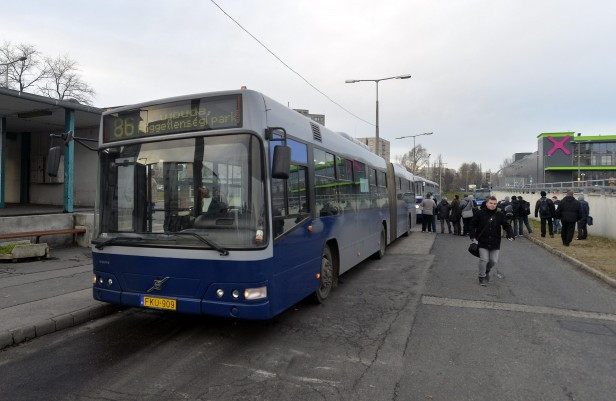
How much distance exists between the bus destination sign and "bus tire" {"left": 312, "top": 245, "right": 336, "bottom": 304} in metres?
2.76

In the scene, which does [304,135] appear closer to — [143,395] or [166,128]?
[166,128]

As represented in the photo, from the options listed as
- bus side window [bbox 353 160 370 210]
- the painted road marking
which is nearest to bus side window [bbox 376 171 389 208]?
bus side window [bbox 353 160 370 210]

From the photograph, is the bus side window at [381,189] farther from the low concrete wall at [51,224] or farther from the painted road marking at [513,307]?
the low concrete wall at [51,224]

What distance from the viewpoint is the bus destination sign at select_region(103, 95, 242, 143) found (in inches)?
188

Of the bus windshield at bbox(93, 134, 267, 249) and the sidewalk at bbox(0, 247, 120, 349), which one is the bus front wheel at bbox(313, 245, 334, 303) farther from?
the sidewalk at bbox(0, 247, 120, 349)

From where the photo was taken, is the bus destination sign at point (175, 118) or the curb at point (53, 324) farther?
the curb at point (53, 324)

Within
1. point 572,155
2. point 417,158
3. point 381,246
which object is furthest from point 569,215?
point 417,158

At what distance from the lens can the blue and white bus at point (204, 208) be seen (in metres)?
4.55

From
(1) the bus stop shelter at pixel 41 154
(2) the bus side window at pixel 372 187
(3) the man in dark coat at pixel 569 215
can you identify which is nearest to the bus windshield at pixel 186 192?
(2) the bus side window at pixel 372 187

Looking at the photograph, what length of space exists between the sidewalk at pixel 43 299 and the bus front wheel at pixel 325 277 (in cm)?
322

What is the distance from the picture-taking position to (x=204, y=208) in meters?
4.70

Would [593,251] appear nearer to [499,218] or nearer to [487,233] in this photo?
[499,218]

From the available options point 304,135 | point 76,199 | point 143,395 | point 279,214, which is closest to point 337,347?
point 279,214

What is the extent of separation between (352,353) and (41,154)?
794 inches
